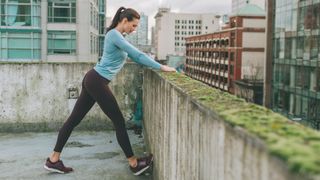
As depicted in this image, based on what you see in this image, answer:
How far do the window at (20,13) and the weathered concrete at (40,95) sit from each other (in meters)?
35.3

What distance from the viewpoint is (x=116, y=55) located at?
501 cm

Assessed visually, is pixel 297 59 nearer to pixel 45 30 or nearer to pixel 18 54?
pixel 45 30

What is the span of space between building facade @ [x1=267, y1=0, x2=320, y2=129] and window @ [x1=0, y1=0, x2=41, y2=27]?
85.0 feet

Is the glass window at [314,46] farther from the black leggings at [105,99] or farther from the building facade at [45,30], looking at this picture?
the black leggings at [105,99]

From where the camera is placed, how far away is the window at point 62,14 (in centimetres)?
4344

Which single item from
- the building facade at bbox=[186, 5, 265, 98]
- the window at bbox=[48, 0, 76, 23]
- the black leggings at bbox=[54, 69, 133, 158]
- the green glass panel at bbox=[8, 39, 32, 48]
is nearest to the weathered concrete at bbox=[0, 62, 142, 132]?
the black leggings at bbox=[54, 69, 133, 158]

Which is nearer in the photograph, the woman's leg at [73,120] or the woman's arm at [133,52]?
the woman's arm at [133,52]

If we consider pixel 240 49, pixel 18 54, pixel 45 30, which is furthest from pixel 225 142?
pixel 240 49

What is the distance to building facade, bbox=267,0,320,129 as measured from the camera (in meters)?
44.9

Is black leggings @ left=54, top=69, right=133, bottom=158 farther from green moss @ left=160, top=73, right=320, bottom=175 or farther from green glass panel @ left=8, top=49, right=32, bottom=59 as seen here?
green glass panel @ left=8, top=49, right=32, bottom=59

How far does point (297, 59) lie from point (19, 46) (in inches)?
1087

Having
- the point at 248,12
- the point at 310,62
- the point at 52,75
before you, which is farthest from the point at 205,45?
the point at 52,75

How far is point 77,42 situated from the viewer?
43688 mm

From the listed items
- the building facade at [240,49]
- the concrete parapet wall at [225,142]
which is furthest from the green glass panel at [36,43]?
the building facade at [240,49]
